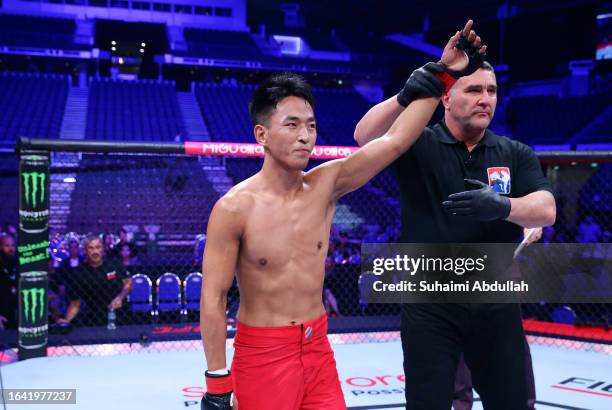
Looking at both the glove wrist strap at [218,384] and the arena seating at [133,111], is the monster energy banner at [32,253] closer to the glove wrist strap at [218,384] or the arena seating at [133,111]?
the glove wrist strap at [218,384]

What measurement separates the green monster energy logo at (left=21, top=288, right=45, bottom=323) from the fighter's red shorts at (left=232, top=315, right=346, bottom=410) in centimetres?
267

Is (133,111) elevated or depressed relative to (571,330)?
elevated

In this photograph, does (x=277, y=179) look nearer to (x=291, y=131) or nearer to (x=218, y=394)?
(x=291, y=131)

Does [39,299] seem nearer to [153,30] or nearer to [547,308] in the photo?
[547,308]

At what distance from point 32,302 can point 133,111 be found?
13.2 meters

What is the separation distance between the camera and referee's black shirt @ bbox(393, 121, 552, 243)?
2.09m

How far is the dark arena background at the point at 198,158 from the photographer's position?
4039 mm

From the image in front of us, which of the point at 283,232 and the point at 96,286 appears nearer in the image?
the point at 283,232

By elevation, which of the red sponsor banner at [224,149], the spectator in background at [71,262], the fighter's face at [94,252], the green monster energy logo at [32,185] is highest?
the red sponsor banner at [224,149]

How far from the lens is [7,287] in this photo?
5.04 metres

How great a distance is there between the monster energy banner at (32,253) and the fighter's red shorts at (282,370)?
2.68 m

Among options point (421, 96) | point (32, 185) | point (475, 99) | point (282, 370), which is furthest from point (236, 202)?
point (32, 185)

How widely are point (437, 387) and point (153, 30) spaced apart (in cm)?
2116

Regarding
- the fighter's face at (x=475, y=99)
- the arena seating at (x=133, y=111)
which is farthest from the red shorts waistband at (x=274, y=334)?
the arena seating at (x=133, y=111)
